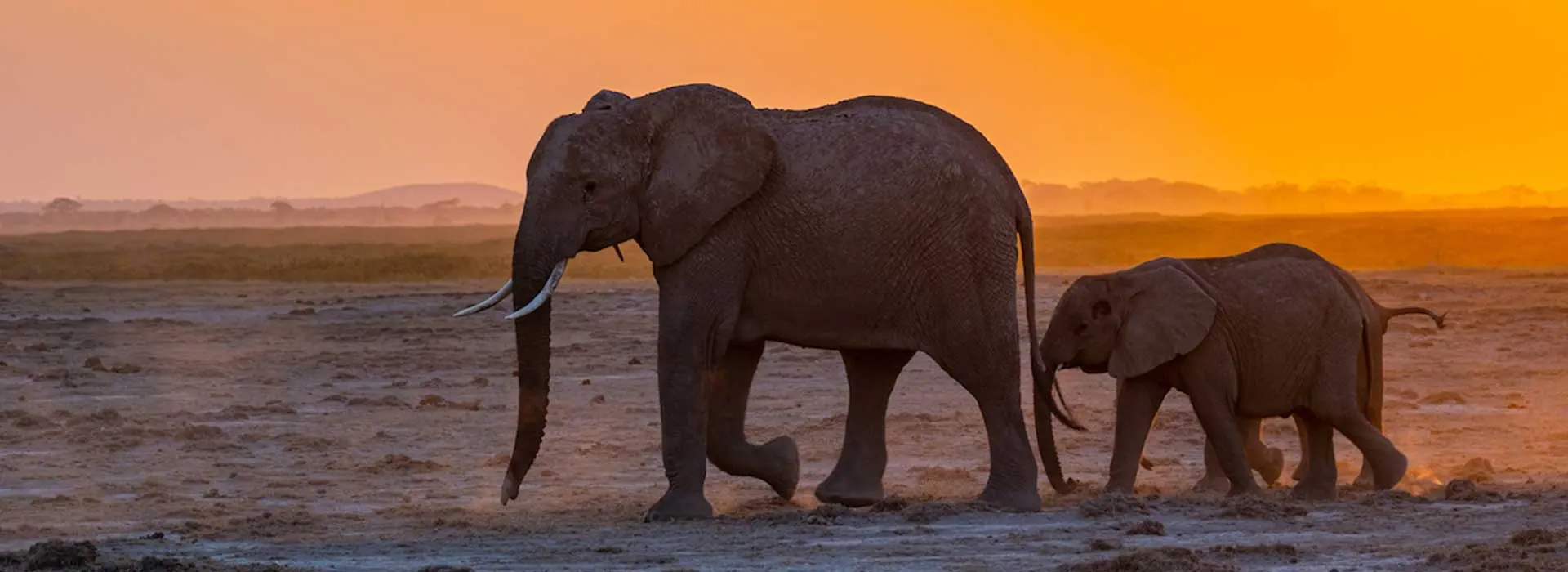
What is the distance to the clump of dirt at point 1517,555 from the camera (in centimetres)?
973

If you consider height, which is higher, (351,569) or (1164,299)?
(1164,299)

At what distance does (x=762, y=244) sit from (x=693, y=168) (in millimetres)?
513

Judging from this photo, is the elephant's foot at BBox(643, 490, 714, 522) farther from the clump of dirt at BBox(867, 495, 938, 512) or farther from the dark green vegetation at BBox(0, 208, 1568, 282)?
the dark green vegetation at BBox(0, 208, 1568, 282)

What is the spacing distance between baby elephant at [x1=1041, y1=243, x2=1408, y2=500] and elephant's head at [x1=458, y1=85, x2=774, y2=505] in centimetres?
235

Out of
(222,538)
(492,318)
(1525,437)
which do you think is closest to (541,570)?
(222,538)

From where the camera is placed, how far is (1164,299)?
13117mm

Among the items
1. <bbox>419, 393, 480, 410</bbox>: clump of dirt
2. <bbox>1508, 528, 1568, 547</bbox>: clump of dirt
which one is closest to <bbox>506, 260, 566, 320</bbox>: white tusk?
<bbox>1508, 528, 1568, 547</bbox>: clump of dirt

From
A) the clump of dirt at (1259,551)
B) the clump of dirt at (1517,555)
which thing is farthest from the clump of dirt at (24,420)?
the clump of dirt at (1517,555)

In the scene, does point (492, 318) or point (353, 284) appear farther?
point (353, 284)

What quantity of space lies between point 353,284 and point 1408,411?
24.0m

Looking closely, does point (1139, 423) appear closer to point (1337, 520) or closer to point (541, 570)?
point (1337, 520)

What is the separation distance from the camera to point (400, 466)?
14.8 m

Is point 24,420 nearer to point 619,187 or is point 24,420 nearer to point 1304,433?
point 619,187

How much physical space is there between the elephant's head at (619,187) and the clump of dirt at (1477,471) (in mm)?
4596
